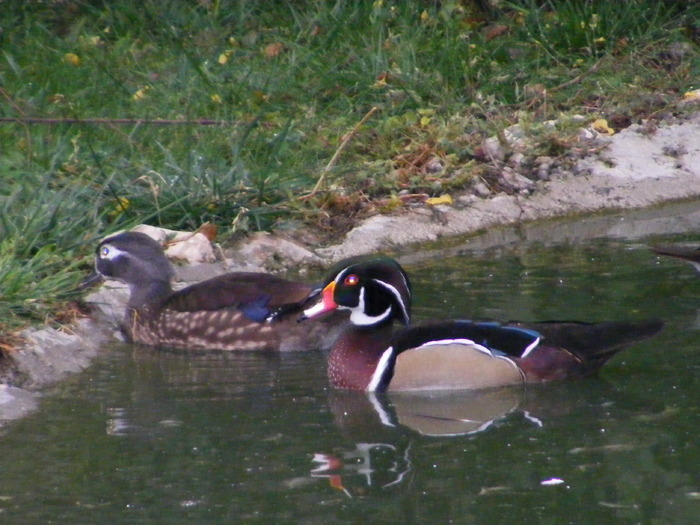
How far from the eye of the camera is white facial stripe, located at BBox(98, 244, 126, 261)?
7.51 meters

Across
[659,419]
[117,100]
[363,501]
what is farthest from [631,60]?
[363,501]

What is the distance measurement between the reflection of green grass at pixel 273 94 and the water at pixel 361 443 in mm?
1569

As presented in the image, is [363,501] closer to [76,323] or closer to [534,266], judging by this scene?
[76,323]

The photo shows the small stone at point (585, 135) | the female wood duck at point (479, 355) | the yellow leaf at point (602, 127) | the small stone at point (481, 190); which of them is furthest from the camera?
→ the yellow leaf at point (602, 127)

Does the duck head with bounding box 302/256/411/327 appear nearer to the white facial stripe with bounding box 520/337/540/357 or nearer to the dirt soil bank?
the white facial stripe with bounding box 520/337/540/357

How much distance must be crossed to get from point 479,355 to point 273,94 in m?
5.30

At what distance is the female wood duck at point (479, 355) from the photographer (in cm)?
612

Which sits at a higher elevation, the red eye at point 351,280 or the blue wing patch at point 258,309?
the red eye at point 351,280

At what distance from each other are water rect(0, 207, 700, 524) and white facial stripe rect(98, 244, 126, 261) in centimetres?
63

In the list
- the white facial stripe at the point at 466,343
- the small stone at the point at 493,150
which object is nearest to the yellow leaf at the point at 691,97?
the small stone at the point at 493,150

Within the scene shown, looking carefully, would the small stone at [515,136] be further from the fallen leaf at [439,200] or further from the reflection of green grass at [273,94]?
the fallen leaf at [439,200]

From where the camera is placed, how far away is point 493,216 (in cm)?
941

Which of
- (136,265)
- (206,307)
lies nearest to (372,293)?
(206,307)

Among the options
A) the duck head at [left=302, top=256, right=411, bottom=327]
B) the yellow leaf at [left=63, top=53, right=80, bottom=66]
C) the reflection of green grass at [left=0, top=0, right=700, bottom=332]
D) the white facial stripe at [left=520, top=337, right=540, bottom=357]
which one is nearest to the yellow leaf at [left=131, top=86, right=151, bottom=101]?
the reflection of green grass at [left=0, top=0, right=700, bottom=332]
